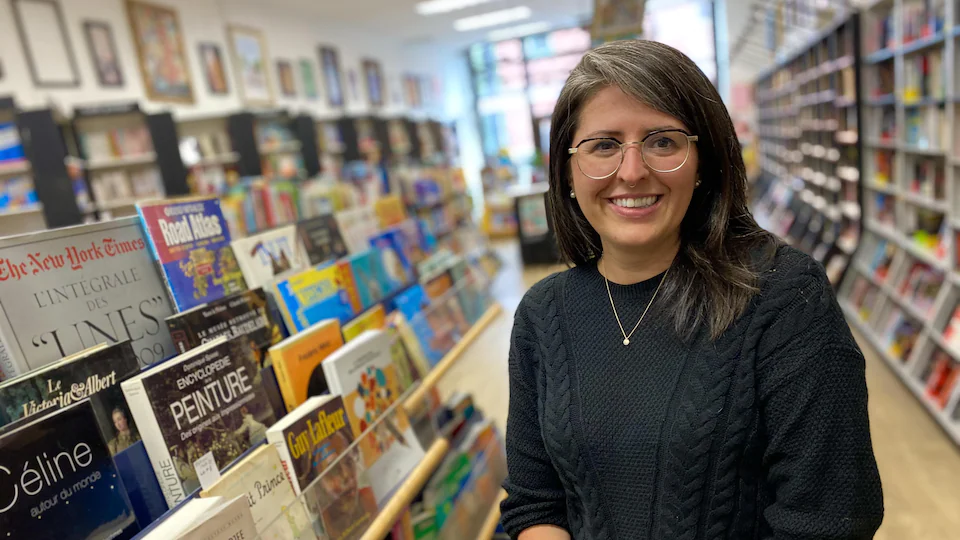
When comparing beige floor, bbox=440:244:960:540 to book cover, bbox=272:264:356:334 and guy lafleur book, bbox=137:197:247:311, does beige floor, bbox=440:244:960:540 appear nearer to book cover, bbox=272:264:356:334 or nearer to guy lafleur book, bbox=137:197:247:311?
book cover, bbox=272:264:356:334

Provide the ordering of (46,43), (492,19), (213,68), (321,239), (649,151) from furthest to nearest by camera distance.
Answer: (492,19) < (213,68) < (46,43) < (321,239) < (649,151)

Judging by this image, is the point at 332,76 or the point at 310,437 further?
the point at 332,76

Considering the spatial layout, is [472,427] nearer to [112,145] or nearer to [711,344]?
[711,344]

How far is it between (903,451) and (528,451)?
8.46 ft

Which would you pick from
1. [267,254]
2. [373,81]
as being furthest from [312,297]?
[373,81]

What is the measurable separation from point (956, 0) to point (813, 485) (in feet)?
9.67

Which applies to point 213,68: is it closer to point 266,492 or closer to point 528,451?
point 266,492

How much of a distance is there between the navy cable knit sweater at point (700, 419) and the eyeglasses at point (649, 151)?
213mm

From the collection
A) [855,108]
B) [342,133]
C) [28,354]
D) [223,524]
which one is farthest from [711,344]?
[342,133]

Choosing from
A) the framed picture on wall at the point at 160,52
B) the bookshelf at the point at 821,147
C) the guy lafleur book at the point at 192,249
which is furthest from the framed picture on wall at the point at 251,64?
the guy lafleur book at the point at 192,249

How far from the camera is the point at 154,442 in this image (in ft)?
3.45

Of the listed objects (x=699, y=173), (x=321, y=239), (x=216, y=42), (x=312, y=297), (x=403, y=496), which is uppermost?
(x=216, y=42)

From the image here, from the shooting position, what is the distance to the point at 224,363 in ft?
4.00

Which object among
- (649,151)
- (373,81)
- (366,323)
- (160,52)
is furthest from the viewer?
(373,81)
